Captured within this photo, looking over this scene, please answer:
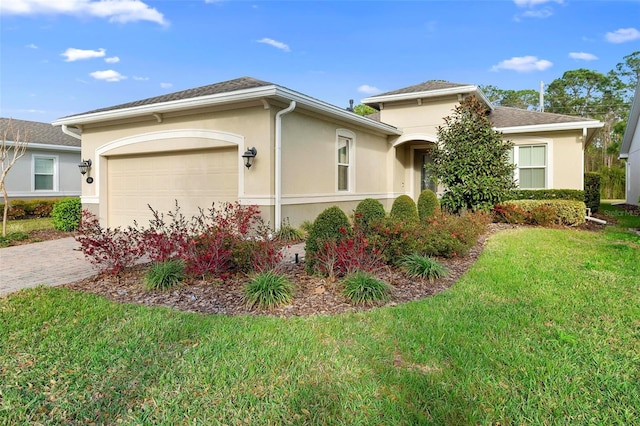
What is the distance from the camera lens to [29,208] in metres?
14.9

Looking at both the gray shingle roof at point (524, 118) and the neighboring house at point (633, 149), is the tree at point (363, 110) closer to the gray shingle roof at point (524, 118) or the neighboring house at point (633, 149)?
the neighboring house at point (633, 149)

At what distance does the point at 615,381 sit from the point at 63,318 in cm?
498

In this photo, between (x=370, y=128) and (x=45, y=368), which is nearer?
(x=45, y=368)

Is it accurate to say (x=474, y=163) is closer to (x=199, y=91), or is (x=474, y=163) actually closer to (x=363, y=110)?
(x=199, y=91)

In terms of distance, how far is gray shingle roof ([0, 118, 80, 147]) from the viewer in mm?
16597

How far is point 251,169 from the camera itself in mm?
8648

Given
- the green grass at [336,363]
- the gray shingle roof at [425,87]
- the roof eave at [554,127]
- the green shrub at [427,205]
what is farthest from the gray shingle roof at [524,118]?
the green grass at [336,363]

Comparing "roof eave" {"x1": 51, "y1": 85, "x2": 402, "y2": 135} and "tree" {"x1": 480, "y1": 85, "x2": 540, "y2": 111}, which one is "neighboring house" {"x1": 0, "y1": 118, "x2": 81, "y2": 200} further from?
"tree" {"x1": 480, "y1": 85, "x2": 540, "y2": 111}

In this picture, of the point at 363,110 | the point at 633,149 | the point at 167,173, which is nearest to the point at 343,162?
the point at 167,173

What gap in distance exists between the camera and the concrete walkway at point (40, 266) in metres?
5.60

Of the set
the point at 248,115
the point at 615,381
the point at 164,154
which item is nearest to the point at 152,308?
the point at 615,381

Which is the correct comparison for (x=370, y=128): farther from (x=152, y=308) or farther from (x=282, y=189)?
(x=152, y=308)

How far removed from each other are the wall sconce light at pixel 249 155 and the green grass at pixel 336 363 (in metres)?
4.67

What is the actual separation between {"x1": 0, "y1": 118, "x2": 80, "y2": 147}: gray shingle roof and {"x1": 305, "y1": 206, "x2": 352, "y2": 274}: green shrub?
16.0 m
